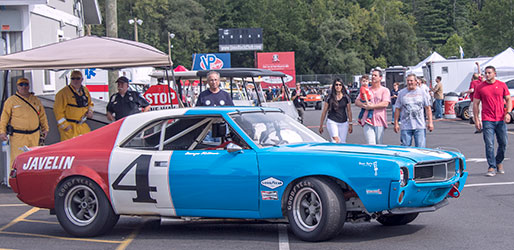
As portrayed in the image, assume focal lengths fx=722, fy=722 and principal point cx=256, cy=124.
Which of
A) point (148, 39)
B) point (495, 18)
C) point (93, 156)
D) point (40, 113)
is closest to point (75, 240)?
point (93, 156)

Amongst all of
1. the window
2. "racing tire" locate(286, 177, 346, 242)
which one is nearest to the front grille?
"racing tire" locate(286, 177, 346, 242)

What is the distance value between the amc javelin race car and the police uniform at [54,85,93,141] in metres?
3.68

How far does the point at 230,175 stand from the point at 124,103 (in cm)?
507

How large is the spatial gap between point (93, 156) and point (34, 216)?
2.24 m

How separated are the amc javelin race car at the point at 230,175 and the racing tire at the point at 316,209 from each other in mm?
10

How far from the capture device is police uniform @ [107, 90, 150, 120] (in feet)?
Result: 39.0

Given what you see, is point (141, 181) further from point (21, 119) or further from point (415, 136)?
point (415, 136)

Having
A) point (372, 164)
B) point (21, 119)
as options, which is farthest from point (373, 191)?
point (21, 119)

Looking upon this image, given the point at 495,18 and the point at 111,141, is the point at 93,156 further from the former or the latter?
the point at 495,18

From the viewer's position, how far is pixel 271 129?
25.8 ft

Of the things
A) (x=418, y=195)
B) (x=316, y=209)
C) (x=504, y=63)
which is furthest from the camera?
(x=504, y=63)

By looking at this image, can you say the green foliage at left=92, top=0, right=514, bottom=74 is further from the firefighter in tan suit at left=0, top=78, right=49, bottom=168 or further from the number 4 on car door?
the number 4 on car door

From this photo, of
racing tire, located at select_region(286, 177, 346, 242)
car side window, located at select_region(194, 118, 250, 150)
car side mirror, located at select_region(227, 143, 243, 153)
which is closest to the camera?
racing tire, located at select_region(286, 177, 346, 242)

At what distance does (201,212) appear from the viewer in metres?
7.49
